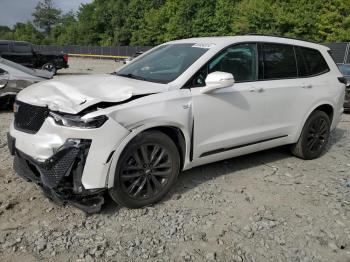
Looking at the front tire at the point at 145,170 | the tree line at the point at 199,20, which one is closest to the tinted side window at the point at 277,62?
the front tire at the point at 145,170

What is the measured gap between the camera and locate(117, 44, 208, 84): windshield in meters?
4.16

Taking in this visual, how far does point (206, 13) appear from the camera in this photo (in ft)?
161

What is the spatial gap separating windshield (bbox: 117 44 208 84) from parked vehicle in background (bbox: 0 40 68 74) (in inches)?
534

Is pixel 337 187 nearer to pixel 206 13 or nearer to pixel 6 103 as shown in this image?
pixel 6 103

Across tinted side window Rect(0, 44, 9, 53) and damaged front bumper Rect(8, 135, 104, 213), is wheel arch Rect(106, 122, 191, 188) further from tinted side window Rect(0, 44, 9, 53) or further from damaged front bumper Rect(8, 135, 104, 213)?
tinted side window Rect(0, 44, 9, 53)

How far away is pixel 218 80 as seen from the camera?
12.7 feet

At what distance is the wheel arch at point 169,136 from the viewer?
3.47 meters

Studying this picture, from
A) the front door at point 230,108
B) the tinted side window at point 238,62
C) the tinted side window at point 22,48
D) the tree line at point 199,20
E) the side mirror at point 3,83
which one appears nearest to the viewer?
the front door at point 230,108

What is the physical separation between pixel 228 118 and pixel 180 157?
28.9 inches

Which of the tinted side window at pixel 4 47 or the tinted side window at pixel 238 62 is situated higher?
the tinted side window at pixel 238 62

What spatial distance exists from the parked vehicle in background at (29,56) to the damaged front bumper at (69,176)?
14713 millimetres

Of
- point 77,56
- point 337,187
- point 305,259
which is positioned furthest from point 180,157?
point 77,56

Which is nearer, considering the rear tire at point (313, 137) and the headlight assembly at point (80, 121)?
the headlight assembly at point (80, 121)

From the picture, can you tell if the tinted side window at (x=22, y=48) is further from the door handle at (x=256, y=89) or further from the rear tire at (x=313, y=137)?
the door handle at (x=256, y=89)
